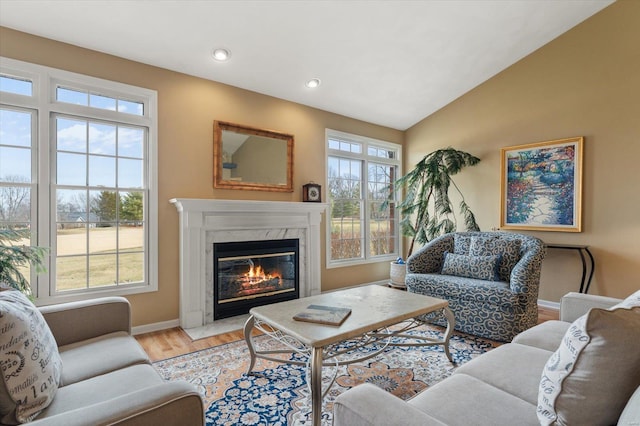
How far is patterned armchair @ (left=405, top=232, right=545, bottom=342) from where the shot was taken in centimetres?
287

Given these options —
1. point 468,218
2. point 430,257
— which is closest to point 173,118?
point 430,257

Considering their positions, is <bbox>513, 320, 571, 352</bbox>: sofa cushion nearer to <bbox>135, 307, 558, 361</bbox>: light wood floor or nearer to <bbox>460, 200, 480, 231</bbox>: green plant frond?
<bbox>135, 307, 558, 361</bbox>: light wood floor

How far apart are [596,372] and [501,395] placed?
46 centimetres

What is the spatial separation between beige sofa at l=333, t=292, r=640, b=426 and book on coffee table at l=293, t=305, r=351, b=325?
71 cm

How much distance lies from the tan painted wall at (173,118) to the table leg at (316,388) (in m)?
2.26

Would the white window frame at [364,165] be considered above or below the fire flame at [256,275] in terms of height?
above

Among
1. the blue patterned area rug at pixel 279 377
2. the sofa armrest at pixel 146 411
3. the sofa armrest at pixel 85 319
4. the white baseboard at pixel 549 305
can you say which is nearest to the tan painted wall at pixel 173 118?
the blue patterned area rug at pixel 279 377

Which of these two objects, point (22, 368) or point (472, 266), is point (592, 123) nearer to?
point (472, 266)

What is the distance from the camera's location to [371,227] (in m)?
5.17

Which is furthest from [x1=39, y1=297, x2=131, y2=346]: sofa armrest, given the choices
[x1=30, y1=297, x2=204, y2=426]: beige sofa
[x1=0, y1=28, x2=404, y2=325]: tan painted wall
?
[x1=0, y1=28, x2=404, y2=325]: tan painted wall

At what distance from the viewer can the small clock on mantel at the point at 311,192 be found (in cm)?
429

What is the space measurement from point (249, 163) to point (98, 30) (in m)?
1.78

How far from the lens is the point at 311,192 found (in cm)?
430

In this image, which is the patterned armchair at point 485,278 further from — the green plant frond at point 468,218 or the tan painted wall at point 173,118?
the tan painted wall at point 173,118
